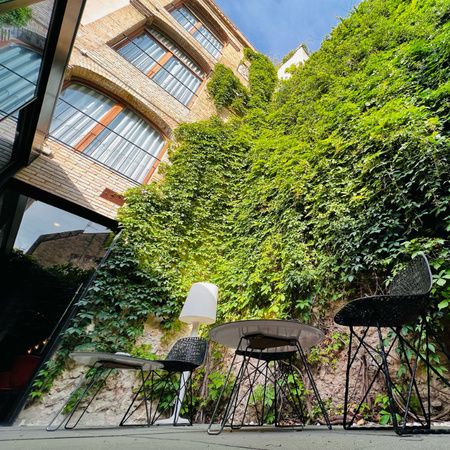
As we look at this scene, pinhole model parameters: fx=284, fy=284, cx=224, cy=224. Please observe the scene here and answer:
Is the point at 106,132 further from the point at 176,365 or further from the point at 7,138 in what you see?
the point at 176,365

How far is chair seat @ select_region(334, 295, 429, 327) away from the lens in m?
1.23

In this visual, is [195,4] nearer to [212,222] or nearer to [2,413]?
[212,222]

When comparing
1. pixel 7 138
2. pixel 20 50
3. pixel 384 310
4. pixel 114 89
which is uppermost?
pixel 114 89

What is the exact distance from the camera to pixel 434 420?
5.82 ft

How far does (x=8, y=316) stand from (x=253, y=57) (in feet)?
31.0

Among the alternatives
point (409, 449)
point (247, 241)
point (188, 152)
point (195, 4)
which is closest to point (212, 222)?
point (247, 241)

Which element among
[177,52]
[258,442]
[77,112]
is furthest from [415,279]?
[177,52]

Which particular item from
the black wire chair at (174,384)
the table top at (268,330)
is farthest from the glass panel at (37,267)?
the table top at (268,330)

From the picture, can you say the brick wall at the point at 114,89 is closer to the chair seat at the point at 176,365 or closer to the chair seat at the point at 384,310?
the chair seat at the point at 176,365

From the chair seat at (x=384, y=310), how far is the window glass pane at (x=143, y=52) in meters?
7.20

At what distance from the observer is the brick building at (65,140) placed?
10.0 ft

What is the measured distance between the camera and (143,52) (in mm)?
7176

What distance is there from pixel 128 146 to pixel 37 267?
8.99 feet

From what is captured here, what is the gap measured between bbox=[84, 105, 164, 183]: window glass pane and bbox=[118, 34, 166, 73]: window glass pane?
1.61 m
